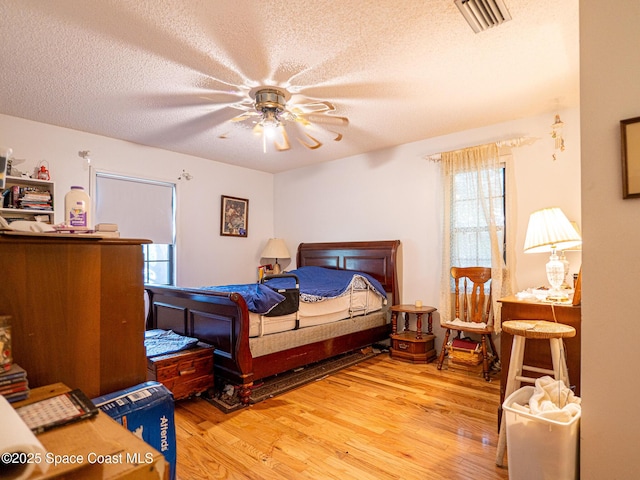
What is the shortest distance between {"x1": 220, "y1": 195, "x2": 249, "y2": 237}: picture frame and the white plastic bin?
4299 mm

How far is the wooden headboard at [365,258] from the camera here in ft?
14.1

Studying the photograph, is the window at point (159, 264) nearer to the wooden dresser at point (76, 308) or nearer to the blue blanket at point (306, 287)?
the blue blanket at point (306, 287)

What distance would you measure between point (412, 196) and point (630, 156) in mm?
2948

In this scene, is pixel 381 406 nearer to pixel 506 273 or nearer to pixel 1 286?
pixel 506 273

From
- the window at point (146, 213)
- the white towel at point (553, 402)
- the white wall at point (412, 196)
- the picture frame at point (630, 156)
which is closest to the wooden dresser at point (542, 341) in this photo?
the white towel at point (553, 402)

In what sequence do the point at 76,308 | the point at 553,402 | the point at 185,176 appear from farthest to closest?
the point at 185,176 → the point at 553,402 → the point at 76,308

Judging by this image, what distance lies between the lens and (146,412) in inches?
48.1

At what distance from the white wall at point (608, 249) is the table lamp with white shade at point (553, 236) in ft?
2.98

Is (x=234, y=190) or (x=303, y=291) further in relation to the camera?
(x=234, y=190)

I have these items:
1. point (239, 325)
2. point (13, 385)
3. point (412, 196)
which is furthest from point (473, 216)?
point (13, 385)

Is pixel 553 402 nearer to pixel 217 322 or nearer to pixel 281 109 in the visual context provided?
pixel 217 322

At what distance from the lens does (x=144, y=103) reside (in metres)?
3.11

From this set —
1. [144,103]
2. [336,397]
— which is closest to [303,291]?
[336,397]

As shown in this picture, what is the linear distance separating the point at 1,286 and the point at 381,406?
7.98 ft
